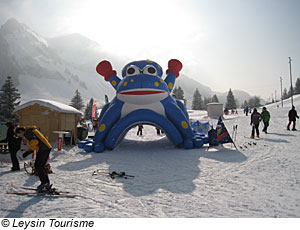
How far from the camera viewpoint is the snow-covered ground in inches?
115

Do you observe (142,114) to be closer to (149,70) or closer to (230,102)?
(149,70)

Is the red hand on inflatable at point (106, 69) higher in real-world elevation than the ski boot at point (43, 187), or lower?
higher

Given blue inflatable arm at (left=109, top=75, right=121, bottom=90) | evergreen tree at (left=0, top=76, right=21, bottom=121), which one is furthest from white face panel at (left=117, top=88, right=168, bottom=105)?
evergreen tree at (left=0, top=76, right=21, bottom=121)

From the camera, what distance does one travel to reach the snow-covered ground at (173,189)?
2.93m

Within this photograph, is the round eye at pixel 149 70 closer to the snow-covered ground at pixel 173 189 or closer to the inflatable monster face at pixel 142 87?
the inflatable monster face at pixel 142 87

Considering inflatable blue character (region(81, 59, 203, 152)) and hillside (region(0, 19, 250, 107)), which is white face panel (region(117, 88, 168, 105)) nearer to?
inflatable blue character (region(81, 59, 203, 152))

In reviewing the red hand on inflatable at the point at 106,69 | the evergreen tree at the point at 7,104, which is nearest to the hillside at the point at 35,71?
the evergreen tree at the point at 7,104

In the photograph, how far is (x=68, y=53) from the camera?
180 m

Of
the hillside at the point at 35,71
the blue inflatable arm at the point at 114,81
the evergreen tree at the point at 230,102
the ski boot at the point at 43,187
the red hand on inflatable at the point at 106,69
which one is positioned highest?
the hillside at the point at 35,71

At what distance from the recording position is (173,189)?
12.6 feet

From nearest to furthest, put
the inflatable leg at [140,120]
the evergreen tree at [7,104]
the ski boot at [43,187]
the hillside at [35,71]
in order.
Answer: the ski boot at [43,187]
the inflatable leg at [140,120]
the evergreen tree at [7,104]
the hillside at [35,71]

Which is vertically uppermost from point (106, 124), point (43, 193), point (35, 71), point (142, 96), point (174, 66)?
point (35, 71)

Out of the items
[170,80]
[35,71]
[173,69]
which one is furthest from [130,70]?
[35,71]
